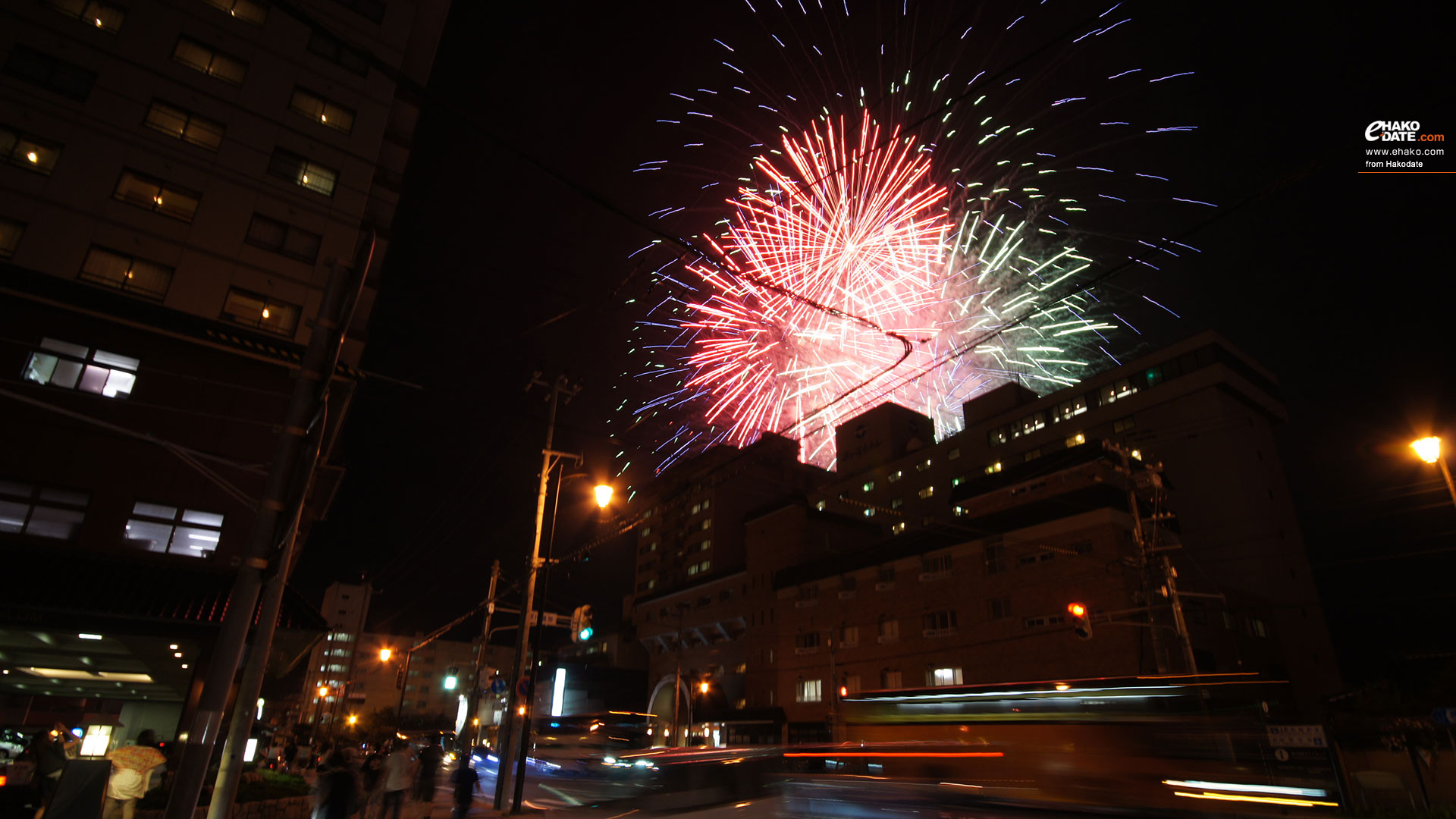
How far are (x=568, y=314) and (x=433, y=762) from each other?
1124cm

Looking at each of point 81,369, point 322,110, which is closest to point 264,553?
point 81,369

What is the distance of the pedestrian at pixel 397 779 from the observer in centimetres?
1384

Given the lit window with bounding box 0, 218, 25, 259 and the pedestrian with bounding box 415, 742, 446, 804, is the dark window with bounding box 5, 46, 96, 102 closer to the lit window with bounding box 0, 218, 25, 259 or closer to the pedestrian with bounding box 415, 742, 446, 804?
the lit window with bounding box 0, 218, 25, 259

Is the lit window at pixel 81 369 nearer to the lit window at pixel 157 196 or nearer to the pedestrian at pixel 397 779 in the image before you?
the lit window at pixel 157 196

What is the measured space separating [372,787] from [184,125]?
19444mm

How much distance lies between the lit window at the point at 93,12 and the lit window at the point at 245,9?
2.46 m

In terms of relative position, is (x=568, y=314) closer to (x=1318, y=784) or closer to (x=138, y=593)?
(x=138, y=593)

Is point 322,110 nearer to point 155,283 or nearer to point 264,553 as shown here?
point 155,283

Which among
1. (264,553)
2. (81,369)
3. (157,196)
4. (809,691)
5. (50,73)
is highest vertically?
(50,73)

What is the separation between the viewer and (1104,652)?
35.9m

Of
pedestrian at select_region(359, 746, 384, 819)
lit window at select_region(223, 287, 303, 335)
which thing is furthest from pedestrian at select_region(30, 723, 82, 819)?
lit window at select_region(223, 287, 303, 335)

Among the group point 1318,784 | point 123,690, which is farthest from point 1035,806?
point 123,690

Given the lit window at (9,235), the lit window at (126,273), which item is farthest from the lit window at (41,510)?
the lit window at (9,235)

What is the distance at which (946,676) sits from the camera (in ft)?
147
